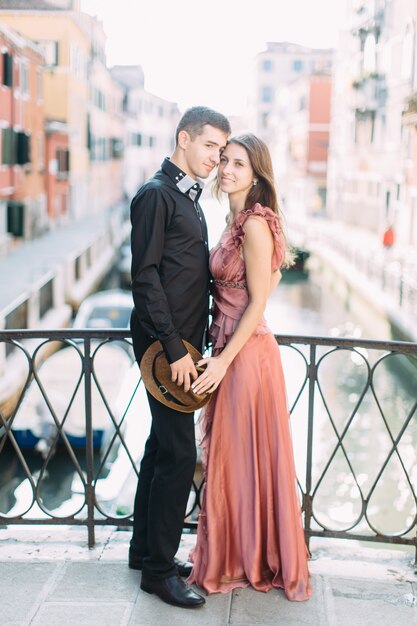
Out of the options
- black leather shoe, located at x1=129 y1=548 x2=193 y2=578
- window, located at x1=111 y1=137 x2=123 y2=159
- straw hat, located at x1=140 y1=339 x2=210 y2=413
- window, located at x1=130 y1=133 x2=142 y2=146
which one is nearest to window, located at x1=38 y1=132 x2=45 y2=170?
window, located at x1=111 y1=137 x2=123 y2=159

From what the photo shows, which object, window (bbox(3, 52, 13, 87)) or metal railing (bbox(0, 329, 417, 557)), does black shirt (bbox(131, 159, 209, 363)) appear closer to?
metal railing (bbox(0, 329, 417, 557))

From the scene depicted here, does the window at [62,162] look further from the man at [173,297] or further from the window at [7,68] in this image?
the man at [173,297]

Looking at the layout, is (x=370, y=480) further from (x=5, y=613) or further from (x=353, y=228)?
(x=353, y=228)

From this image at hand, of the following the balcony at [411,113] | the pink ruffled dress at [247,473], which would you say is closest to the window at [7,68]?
the balcony at [411,113]

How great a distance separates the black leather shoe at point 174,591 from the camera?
239 cm

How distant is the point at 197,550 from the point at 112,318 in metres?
13.1

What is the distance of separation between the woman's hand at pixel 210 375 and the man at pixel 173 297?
0.03 meters

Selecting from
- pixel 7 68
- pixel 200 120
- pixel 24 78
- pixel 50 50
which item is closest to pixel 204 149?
pixel 200 120

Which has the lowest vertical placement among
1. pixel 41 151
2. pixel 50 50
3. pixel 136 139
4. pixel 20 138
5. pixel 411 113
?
pixel 41 151

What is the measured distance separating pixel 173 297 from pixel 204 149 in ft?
1.51

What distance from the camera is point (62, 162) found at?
31.9 m

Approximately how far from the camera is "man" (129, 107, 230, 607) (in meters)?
2.25

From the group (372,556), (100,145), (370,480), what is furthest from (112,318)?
(100,145)

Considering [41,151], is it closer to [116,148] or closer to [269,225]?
[116,148]
